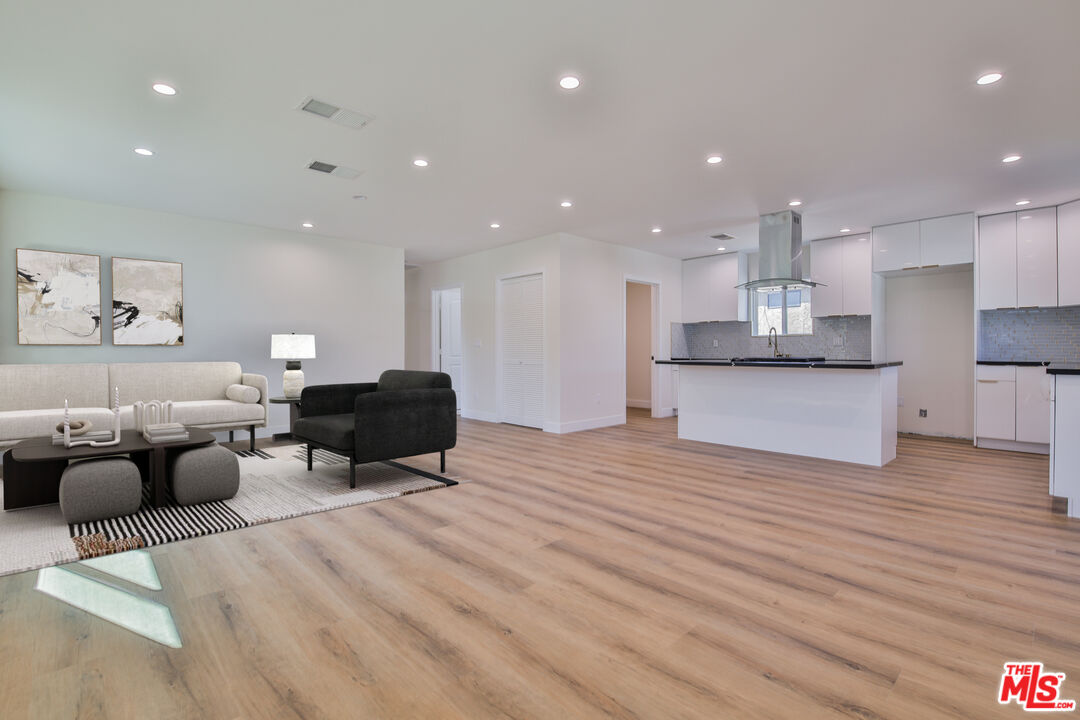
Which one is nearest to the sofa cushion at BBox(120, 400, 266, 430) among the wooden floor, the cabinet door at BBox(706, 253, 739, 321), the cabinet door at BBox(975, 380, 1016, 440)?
the wooden floor

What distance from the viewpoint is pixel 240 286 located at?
5.78 m

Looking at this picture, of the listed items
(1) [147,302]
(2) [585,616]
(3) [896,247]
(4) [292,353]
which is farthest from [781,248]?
(1) [147,302]

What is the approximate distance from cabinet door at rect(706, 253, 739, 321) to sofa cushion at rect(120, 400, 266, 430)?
20.2 ft

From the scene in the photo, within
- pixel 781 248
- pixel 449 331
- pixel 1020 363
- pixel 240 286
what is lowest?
pixel 1020 363

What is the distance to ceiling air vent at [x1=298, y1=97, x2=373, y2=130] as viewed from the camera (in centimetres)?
298

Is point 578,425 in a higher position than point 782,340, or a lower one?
lower

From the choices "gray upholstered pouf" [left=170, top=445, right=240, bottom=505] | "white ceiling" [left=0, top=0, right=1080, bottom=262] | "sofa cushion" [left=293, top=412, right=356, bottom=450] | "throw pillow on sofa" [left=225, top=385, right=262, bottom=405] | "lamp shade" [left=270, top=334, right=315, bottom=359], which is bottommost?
"gray upholstered pouf" [left=170, top=445, right=240, bottom=505]

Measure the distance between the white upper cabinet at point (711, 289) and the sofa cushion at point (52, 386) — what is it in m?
7.26

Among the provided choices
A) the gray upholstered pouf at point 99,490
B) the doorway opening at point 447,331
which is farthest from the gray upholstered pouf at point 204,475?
the doorway opening at point 447,331

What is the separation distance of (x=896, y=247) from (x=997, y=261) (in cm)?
89

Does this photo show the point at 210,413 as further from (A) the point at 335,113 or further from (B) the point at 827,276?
(B) the point at 827,276

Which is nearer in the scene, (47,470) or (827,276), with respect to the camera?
(47,470)

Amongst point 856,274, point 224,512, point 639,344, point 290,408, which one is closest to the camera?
point 224,512

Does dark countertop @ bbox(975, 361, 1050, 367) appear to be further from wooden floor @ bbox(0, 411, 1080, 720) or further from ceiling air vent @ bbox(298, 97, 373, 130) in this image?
ceiling air vent @ bbox(298, 97, 373, 130)
